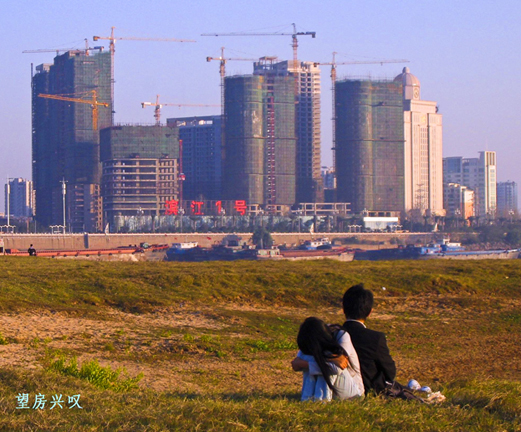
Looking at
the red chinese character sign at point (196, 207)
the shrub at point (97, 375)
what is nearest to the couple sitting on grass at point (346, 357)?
the shrub at point (97, 375)

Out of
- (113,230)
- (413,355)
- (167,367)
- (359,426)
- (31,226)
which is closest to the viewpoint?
(359,426)

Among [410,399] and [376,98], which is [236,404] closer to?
[410,399]

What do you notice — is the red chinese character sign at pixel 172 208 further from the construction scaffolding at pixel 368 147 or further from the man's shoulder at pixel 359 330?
the man's shoulder at pixel 359 330

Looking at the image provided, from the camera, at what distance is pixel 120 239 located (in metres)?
143

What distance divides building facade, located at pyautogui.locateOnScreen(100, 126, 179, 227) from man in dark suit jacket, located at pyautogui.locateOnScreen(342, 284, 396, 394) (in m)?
178

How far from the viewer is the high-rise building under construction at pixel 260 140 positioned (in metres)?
191

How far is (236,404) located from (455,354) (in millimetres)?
10111

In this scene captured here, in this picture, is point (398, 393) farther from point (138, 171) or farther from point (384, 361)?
point (138, 171)

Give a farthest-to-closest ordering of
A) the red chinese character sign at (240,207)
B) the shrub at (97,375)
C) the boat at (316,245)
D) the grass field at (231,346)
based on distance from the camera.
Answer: the red chinese character sign at (240,207), the boat at (316,245), the shrub at (97,375), the grass field at (231,346)

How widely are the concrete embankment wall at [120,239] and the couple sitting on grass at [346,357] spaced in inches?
4817

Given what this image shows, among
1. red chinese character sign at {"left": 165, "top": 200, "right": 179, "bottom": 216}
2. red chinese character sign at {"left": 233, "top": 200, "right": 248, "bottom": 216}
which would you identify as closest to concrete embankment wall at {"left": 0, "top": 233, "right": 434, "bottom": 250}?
red chinese character sign at {"left": 233, "top": 200, "right": 248, "bottom": 216}

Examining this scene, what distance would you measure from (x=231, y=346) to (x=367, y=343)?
828 centimetres

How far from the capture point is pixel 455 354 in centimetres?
1675

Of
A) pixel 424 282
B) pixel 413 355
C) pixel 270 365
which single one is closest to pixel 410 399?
pixel 270 365
